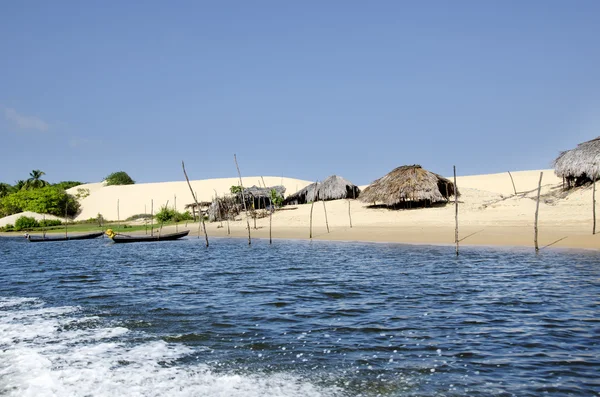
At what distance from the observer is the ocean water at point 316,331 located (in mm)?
6180

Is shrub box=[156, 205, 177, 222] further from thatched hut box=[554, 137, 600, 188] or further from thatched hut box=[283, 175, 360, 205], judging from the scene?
thatched hut box=[554, 137, 600, 188]

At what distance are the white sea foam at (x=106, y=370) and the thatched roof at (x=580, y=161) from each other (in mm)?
28279

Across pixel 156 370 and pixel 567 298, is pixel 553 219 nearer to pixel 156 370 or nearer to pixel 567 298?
pixel 567 298

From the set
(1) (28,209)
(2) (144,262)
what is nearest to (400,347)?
(2) (144,262)

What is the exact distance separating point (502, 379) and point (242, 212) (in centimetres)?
4122

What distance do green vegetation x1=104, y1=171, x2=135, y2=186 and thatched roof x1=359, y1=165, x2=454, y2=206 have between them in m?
62.4

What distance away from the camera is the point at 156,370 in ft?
22.4

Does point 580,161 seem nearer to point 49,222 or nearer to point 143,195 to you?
point 49,222

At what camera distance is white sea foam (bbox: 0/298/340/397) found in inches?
238

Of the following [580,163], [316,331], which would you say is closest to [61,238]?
[316,331]

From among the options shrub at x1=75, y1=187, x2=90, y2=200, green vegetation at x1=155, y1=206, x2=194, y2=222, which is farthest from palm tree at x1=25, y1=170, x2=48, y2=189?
green vegetation at x1=155, y1=206, x2=194, y2=222

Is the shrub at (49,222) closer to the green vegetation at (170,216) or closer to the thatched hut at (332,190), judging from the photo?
the green vegetation at (170,216)

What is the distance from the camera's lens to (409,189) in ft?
111

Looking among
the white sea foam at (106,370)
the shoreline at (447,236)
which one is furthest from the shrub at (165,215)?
the white sea foam at (106,370)
